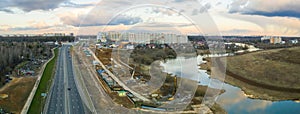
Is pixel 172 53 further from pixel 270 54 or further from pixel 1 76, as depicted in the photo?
pixel 1 76

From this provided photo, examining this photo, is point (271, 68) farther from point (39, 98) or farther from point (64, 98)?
point (39, 98)

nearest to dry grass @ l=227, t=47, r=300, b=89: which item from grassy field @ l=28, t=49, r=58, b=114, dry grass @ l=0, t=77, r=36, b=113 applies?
grassy field @ l=28, t=49, r=58, b=114

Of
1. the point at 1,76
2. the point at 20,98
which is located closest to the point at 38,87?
the point at 20,98

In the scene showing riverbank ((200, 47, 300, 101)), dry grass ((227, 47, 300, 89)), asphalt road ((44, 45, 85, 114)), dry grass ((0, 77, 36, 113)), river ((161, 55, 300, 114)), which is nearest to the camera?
asphalt road ((44, 45, 85, 114))

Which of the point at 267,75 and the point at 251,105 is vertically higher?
the point at 267,75

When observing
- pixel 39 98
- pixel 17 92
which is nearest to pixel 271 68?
pixel 39 98

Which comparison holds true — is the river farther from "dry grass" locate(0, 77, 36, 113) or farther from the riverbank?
"dry grass" locate(0, 77, 36, 113)
